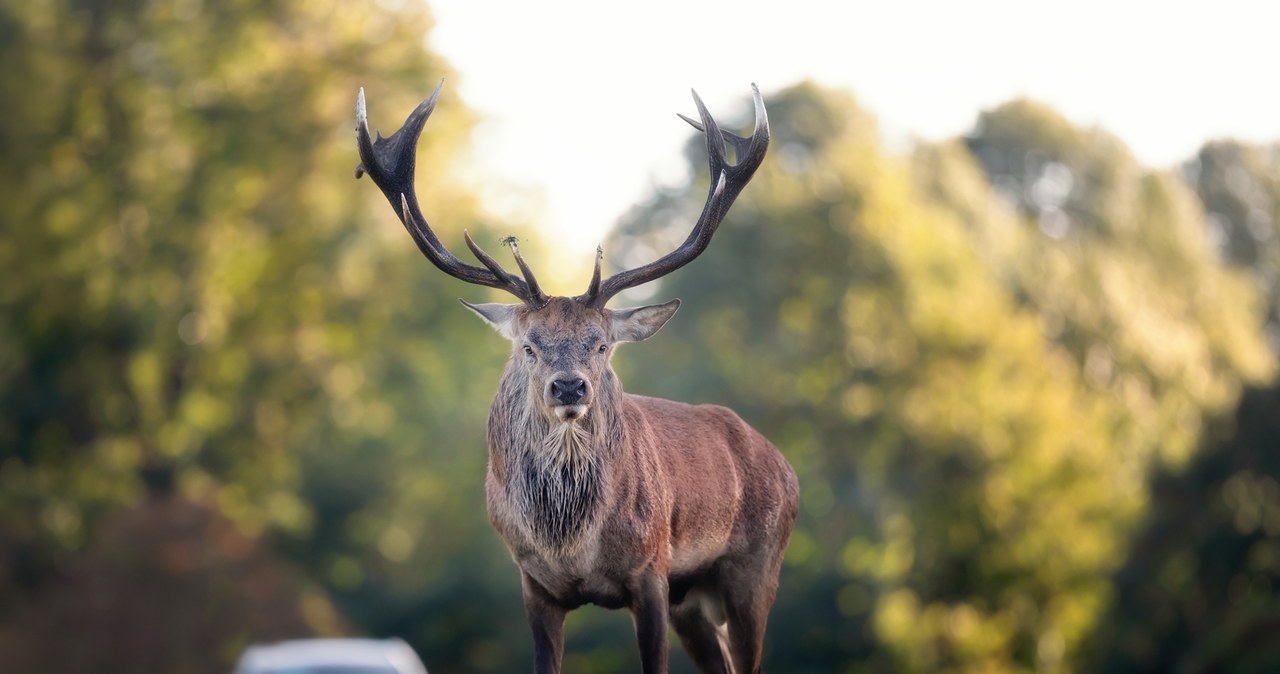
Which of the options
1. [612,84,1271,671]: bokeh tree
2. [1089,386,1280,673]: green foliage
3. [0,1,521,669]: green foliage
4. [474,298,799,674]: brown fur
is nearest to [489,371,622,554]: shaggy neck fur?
[474,298,799,674]: brown fur

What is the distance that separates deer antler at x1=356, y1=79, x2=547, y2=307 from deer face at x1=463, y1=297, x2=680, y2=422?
0.12m

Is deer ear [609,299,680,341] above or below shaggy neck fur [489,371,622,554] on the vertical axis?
above

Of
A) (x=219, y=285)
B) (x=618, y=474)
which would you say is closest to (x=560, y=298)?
(x=618, y=474)

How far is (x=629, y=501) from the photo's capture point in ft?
26.1

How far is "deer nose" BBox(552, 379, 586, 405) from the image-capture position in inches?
308

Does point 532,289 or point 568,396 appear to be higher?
point 532,289

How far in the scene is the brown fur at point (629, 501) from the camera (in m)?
7.87

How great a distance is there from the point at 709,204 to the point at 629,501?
4.28 ft

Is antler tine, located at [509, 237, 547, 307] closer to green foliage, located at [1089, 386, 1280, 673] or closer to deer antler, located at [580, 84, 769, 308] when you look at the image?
deer antler, located at [580, 84, 769, 308]

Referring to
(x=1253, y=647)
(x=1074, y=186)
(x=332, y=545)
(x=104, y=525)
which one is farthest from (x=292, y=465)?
(x=1074, y=186)

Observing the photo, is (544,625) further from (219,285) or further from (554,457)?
(219,285)

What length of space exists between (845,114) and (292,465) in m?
15.7

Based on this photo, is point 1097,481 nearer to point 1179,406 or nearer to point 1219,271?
point 1179,406

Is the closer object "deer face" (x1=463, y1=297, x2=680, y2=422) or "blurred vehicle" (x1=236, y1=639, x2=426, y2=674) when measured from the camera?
"deer face" (x1=463, y1=297, x2=680, y2=422)
